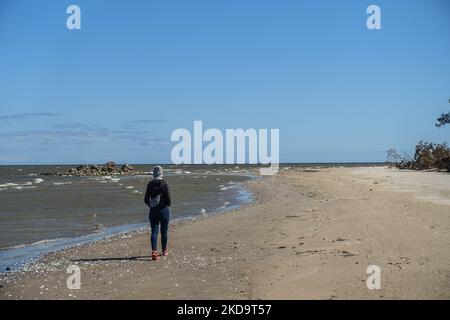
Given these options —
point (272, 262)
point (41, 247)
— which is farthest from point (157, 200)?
point (41, 247)

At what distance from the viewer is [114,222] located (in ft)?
60.9

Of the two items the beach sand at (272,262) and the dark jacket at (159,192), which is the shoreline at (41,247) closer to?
the beach sand at (272,262)

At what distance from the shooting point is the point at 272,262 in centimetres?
927

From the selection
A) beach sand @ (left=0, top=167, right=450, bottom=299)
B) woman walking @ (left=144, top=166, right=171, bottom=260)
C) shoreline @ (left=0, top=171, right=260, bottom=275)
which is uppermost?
woman walking @ (left=144, top=166, right=171, bottom=260)

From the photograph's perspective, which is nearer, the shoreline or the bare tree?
the shoreline

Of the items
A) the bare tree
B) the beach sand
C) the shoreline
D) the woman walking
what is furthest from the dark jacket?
the bare tree

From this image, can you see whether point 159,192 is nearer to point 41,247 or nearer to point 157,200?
point 157,200

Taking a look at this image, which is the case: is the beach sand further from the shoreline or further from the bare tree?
the bare tree

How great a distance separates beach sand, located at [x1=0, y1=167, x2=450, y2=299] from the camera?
7.23 meters

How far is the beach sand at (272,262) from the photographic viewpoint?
7230 mm

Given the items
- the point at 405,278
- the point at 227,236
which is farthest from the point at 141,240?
the point at 405,278

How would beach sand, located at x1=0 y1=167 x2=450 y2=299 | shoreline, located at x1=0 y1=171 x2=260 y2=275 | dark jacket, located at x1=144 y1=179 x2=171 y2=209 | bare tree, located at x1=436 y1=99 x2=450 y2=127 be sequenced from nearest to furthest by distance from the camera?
1. beach sand, located at x1=0 y1=167 x2=450 y2=299
2. dark jacket, located at x1=144 y1=179 x2=171 y2=209
3. shoreline, located at x1=0 y1=171 x2=260 y2=275
4. bare tree, located at x1=436 y1=99 x2=450 y2=127
